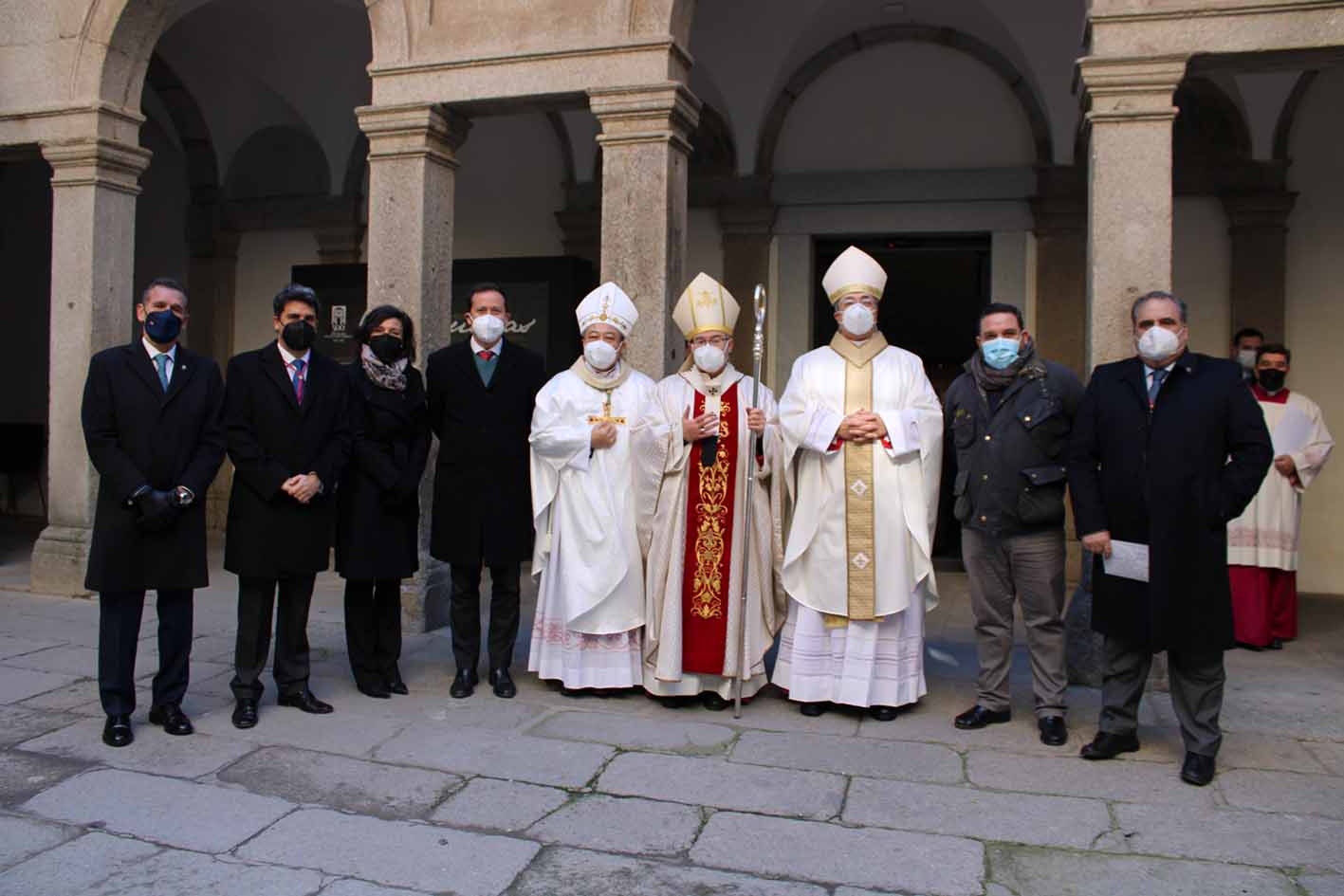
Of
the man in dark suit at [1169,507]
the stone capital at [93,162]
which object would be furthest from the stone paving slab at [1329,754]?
the stone capital at [93,162]

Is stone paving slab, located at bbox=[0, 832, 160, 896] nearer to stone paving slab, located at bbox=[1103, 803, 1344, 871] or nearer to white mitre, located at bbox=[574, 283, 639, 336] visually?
white mitre, located at bbox=[574, 283, 639, 336]

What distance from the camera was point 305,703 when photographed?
15.3 ft

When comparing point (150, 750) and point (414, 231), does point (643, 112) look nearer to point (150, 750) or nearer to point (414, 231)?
point (414, 231)

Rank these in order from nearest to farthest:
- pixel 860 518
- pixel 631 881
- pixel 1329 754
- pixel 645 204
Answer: pixel 631 881 < pixel 1329 754 < pixel 860 518 < pixel 645 204

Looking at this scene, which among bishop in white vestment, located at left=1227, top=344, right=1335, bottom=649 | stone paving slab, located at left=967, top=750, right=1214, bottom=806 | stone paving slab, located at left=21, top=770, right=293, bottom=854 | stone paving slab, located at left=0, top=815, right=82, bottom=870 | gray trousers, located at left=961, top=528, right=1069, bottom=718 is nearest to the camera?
stone paving slab, located at left=0, top=815, right=82, bottom=870

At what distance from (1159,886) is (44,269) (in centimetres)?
1248

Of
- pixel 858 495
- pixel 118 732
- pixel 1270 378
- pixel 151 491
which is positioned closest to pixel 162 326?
pixel 151 491

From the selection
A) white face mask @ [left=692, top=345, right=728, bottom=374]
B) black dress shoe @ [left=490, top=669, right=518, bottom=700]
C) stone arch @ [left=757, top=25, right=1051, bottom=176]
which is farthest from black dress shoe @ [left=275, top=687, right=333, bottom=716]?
stone arch @ [left=757, top=25, right=1051, bottom=176]

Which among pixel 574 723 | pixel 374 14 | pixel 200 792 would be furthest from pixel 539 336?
pixel 200 792

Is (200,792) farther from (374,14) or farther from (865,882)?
(374,14)

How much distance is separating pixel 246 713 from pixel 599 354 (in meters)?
2.06

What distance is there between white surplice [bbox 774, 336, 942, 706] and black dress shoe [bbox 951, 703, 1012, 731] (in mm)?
232

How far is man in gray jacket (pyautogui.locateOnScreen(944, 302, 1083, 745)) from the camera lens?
14.4ft

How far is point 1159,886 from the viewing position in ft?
9.99
